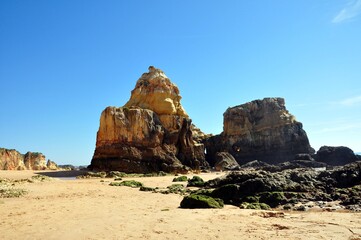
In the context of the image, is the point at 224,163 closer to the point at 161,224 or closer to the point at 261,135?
the point at 261,135

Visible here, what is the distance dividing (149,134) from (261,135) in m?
31.3

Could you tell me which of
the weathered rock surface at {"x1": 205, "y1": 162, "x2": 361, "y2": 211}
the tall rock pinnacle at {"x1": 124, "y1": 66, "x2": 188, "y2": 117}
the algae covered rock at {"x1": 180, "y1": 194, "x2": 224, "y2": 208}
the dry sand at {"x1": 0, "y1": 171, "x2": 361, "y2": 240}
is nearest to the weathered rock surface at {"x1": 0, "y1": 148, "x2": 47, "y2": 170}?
the tall rock pinnacle at {"x1": 124, "y1": 66, "x2": 188, "y2": 117}

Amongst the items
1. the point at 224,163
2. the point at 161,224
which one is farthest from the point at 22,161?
the point at 161,224

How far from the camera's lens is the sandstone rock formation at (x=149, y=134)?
131ft

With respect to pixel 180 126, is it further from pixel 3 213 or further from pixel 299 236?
pixel 299 236

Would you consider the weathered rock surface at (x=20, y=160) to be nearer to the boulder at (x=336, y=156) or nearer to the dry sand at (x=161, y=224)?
the dry sand at (x=161, y=224)

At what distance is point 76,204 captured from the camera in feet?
44.5

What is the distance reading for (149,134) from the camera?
42.7 metres

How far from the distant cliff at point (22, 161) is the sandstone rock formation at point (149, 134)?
62.8 ft

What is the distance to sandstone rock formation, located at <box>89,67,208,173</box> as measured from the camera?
39856 millimetres

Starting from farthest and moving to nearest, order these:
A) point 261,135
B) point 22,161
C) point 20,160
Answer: point 261,135 → point 22,161 → point 20,160

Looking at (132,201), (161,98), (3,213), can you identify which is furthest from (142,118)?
(3,213)

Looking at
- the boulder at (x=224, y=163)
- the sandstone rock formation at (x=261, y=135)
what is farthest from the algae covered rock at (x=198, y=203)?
the sandstone rock formation at (x=261, y=135)

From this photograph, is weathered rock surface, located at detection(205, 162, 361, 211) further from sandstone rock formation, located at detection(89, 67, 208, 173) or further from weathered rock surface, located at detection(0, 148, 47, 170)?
weathered rock surface, located at detection(0, 148, 47, 170)
